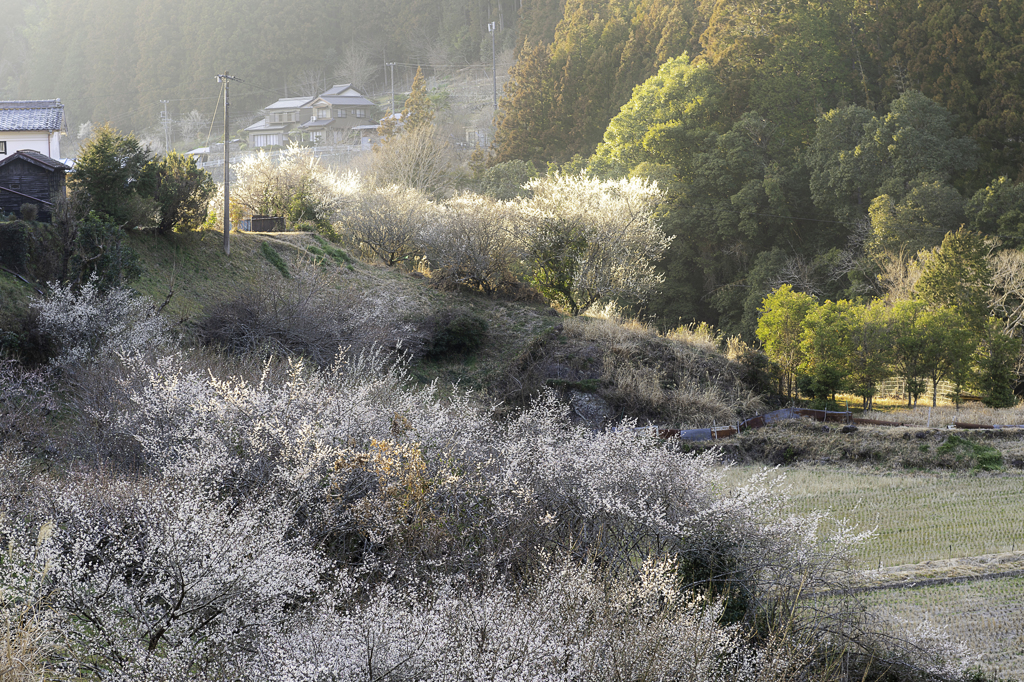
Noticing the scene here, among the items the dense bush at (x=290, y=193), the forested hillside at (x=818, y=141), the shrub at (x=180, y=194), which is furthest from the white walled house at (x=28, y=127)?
the forested hillside at (x=818, y=141)

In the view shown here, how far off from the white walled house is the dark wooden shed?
1336 cm

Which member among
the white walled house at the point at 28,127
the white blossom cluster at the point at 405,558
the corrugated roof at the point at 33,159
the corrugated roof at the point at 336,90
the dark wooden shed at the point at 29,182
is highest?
the corrugated roof at the point at 336,90

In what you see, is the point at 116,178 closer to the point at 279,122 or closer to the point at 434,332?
the point at 434,332

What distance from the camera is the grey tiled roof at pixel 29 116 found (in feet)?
86.9

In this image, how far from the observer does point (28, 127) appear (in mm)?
26469

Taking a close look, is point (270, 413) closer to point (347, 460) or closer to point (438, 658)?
point (347, 460)

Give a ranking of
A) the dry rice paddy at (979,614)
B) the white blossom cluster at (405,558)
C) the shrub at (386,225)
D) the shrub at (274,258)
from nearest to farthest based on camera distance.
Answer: the white blossom cluster at (405,558) → the dry rice paddy at (979,614) → the shrub at (274,258) → the shrub at (386,225)

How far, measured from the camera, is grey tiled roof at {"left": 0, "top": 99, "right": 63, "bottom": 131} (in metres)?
26.5

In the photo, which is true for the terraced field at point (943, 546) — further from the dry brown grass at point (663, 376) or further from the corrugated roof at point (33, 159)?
the corrugated roof at point (33, 159)

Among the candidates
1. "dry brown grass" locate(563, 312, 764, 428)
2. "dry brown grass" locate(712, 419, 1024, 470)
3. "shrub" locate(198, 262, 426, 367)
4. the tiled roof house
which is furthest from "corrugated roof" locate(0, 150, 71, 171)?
the tiled roof house

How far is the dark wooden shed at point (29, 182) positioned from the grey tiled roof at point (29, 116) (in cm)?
1366

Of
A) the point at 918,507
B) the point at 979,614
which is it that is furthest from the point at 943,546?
the point at 979,614

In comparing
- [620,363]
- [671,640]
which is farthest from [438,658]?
[620,363]

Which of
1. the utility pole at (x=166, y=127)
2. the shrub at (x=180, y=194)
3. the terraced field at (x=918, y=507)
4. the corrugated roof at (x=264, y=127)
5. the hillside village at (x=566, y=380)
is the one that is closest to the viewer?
the hillside village at (x=566, y=380)
